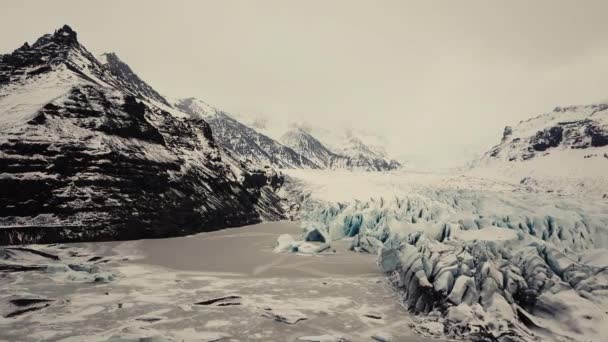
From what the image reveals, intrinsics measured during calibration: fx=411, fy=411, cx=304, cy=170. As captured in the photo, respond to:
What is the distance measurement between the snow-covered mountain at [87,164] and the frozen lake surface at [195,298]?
3.89 metres

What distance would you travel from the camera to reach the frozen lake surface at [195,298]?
40.4 ft

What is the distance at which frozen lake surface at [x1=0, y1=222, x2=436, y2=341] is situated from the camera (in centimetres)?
1230

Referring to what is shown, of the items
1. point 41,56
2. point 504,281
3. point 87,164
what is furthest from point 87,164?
point 504,281

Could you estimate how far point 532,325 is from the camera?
500 inches

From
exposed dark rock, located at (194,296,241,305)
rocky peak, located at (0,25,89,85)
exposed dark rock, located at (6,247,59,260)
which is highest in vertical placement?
rocky peak, located at (0,25,89,85)

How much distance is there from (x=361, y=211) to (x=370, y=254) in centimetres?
967

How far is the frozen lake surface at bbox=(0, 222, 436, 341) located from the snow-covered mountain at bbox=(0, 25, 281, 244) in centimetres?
389

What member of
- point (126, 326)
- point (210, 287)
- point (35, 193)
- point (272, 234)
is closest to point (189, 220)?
point (272, 234)

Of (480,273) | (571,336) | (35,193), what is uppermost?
(35,193)

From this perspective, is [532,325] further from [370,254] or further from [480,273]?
[370,254]

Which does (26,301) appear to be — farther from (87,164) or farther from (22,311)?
(87,164)

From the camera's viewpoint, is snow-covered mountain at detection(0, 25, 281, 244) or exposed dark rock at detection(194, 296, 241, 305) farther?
snow-covered mountain at detection(0, 25, 281, 244)

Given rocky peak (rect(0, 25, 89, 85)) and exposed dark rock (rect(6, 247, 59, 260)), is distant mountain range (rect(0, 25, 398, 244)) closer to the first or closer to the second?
rocky peak (rect(0, 25, 89, 85))

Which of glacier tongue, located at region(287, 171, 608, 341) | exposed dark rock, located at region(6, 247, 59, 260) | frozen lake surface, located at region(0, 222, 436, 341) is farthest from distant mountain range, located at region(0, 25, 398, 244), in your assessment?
glacier tongue, located at region(287, 171, 608, 341)
